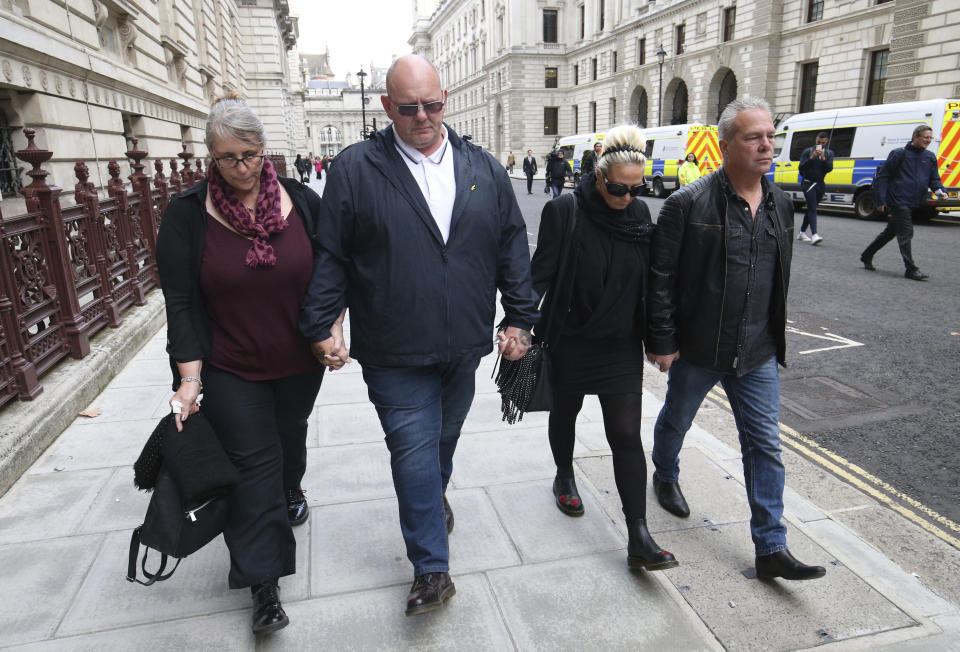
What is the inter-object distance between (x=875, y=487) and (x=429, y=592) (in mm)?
2655

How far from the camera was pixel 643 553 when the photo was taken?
2617 mm

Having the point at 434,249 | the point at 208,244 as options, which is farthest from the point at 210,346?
the point at 434,249

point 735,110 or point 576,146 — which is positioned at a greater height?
point 576,146

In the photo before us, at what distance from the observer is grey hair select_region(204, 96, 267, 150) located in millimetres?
2205

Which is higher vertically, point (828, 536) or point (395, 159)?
point (395, 159)

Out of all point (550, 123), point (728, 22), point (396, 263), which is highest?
point (728, 22)

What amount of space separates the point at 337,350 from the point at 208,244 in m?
0.59

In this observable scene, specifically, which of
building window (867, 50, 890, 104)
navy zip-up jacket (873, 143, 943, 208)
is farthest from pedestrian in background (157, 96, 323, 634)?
building window (867, 50, 890, 104)

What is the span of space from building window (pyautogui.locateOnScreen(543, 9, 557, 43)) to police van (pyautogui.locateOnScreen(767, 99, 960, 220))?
46.3 metres

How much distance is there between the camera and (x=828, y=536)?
295 centimetres

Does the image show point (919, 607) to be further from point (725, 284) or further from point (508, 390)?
point (508, 390)

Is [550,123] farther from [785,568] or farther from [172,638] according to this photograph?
[172,638]

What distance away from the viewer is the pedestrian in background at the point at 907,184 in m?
8.48

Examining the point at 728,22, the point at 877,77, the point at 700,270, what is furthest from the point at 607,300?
the point at 728,22
